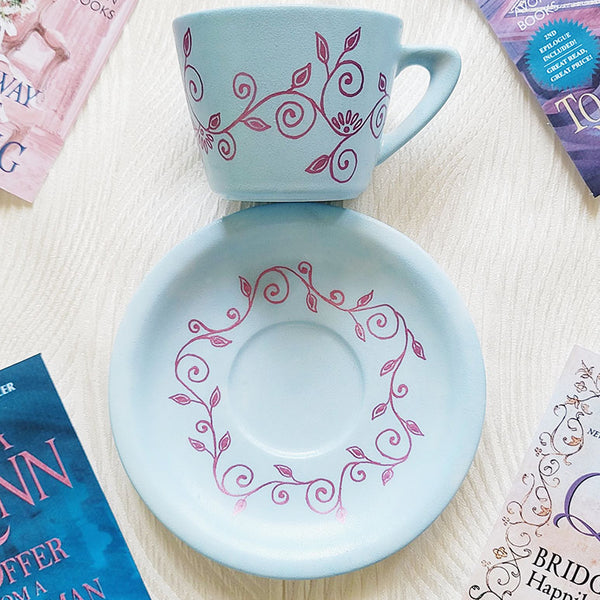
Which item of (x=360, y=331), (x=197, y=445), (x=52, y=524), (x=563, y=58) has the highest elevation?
(x=563, y=58)

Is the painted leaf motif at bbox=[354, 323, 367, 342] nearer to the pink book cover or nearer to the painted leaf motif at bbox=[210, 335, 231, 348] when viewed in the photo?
the painted leaf motif at bbox=[210, 335, 231, 348]

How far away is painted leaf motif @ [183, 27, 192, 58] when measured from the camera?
0.42m

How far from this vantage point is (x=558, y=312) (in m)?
0.55

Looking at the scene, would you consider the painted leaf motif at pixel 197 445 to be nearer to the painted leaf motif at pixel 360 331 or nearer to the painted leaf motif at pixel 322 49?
the painted leaf motif at pixel 360 331

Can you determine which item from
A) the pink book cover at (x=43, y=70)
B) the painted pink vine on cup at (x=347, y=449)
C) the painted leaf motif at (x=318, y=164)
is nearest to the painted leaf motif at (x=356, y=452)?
the painted pink vine on cup at (x=347, y=449)

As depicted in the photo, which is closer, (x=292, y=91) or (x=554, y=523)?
(x=292, y=91)

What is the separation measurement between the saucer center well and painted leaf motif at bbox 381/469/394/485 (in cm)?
4

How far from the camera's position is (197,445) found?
522mm

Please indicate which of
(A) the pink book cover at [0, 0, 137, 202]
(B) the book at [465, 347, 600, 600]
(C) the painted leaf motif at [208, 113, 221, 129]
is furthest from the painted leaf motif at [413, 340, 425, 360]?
(A) the pink book cover at [0, 0, 137, 202]

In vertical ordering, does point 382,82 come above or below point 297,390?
above

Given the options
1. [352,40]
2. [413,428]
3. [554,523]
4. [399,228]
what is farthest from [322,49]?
[554,523]

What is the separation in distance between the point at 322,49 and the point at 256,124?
0.06 m

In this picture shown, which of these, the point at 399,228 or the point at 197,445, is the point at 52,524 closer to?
the point at 197,445

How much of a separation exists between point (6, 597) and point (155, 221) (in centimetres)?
34
